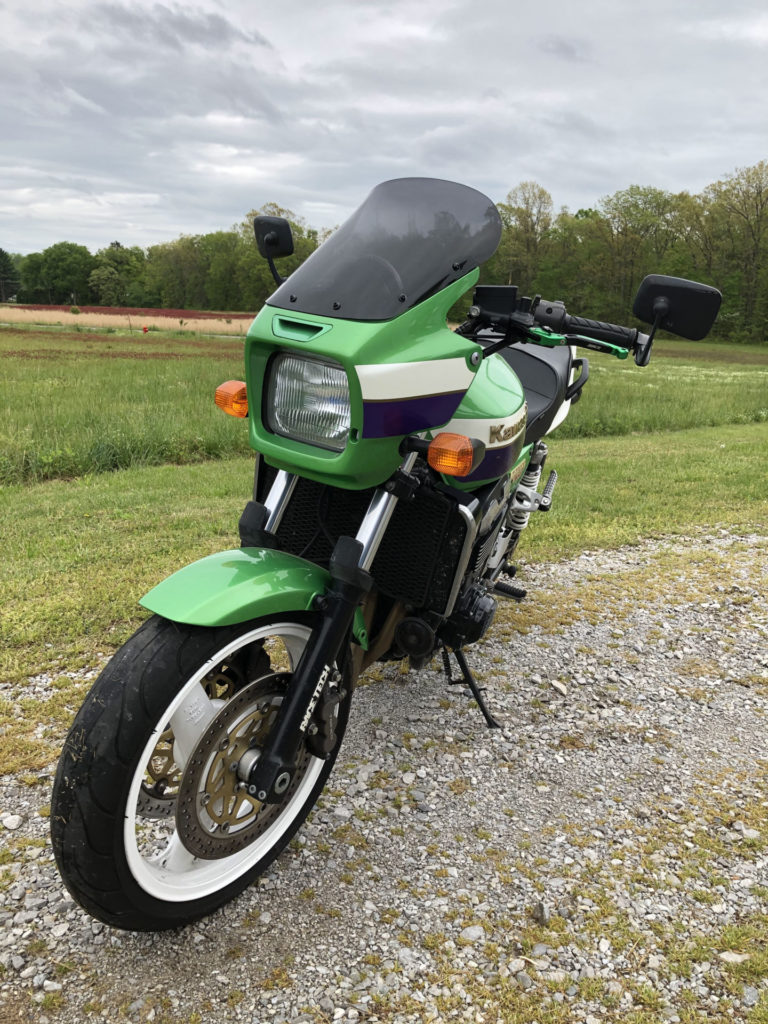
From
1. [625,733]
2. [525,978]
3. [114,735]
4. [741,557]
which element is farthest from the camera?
[741,557]

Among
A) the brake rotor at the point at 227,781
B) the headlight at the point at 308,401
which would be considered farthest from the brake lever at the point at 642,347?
the brake rotor at the point at 227,781

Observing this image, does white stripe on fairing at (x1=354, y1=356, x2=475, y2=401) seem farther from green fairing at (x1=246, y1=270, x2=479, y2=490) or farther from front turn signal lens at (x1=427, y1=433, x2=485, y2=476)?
front turn signal lens at (x1=427, y1=433, x2=485, y2=476)

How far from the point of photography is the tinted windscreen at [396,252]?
7.14 feet

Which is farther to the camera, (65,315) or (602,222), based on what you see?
(602,222)

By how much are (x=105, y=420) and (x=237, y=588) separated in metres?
8.13

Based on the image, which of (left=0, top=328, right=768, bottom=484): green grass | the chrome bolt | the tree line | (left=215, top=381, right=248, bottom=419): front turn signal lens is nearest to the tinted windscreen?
(left=215, top=381, right=248, bottom=419): front turn signal lens

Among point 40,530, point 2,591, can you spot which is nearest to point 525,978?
point 2,591

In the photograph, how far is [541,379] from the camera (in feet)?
12.4

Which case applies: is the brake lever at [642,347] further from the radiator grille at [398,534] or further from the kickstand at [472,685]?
the kickstand at [472,685]

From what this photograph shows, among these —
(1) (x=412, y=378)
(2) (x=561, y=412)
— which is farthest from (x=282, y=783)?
(2) (x=561, y=412)

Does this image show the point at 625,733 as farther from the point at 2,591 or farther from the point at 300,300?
the point at 2,591

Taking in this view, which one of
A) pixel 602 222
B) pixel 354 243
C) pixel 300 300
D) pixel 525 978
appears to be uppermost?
pixel 602 222

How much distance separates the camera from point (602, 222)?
198 ft

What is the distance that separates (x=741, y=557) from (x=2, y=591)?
501 cm
